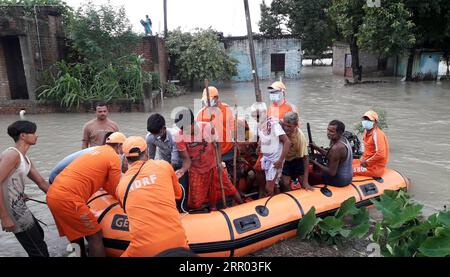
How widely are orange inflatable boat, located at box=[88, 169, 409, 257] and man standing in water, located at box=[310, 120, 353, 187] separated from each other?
146mm

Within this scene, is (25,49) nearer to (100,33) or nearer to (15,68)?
(15,68)

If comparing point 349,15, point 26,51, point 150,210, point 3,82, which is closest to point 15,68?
point 3,82

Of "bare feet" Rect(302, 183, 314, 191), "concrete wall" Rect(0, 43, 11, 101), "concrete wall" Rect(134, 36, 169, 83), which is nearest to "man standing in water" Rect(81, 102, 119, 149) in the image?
"bare feet" Rect(302, 183, 314, 191)

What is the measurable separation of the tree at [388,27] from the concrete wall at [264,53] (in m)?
6.61

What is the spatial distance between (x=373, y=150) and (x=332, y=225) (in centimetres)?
165

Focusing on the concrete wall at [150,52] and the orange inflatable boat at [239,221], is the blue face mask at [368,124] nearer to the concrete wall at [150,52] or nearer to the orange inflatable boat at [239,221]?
the orange inflatable boat at [239,221]

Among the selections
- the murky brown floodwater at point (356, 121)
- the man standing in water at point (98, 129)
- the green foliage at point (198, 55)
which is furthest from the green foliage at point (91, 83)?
the man standing in water at point (98, 129)

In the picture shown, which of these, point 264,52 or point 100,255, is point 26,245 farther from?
point 264,52

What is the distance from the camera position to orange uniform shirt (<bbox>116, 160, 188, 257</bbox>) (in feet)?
8.91

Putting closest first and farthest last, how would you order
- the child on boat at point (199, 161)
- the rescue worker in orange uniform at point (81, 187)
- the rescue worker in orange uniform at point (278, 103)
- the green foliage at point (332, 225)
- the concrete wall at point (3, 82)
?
the rescue worker in orange uniform at point (81, 187) < the child on boat at point (199, 161) < the green foliage at point (332, 225) < the rescue worker in orange uniform at point (278, 103) < the concrete wall at point (3, 82)

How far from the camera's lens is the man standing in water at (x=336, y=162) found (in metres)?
4.39

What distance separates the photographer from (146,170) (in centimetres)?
289

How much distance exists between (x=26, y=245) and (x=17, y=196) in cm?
47

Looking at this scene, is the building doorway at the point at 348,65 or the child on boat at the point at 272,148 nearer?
the child on boat at the point at 272,148
